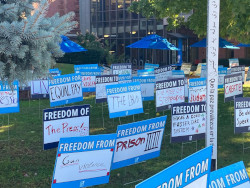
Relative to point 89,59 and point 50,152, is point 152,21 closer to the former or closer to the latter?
point 89,59

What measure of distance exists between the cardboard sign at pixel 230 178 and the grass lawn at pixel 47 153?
3.20 metres

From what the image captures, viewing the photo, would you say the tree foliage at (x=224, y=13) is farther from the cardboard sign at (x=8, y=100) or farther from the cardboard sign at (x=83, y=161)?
the cardboard sign at (x=83, y=161)

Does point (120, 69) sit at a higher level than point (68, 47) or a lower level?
lower

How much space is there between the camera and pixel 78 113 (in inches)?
308

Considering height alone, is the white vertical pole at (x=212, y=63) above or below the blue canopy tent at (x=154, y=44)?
below

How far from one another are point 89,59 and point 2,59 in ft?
96.3

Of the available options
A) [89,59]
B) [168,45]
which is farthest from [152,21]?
[168,45]

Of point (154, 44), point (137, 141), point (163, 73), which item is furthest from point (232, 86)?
point (154, 44)

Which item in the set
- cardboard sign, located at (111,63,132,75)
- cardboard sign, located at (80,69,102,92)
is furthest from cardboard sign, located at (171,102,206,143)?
cardboard sign, located at (111,63,132,75)

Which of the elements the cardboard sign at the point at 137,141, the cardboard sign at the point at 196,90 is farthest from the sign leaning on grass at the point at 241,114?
the cardboard sign at the point at 196,90

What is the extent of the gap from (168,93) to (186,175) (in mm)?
8687

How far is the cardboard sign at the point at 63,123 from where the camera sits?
750 centimetres

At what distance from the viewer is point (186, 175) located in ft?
11.3

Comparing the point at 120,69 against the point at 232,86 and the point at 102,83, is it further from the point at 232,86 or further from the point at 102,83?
the point at 232,86
